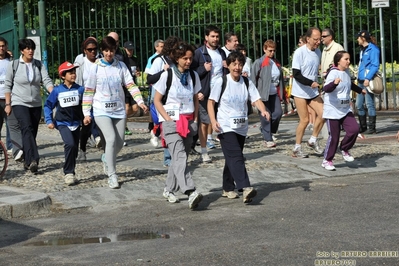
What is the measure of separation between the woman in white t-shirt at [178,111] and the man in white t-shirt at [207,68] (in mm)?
2790

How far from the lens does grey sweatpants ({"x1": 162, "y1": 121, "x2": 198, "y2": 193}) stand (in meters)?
9.80

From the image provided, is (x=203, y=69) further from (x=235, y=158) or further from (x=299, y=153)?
(x=235, y=158)

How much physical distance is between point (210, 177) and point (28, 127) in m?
2.59

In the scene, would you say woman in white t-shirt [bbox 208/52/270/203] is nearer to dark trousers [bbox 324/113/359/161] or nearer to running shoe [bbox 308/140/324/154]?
dark trousers [bbox 324/113/359/161]

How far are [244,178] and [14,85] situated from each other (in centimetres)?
417

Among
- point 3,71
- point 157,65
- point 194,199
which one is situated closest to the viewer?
point 194,199

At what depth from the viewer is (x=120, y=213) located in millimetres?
9805

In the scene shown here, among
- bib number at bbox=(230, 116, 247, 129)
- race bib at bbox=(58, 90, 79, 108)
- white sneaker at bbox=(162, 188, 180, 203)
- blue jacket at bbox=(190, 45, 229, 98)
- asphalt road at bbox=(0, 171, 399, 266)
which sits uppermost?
blue jacket at bbox=(190, 45, 229, 98)

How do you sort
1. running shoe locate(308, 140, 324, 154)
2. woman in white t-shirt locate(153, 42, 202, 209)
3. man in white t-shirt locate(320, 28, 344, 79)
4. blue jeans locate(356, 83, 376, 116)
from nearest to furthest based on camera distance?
woman in white t-shirt locate(153, 42, 202, 209) < running shoe locate(308, 140, 324, 154) < man in white t-shirt locate(320, 28, 344, 79) < blue jeans locate(356, 83, 376, 116)

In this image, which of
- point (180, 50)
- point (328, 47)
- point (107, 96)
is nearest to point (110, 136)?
point (107, 96)

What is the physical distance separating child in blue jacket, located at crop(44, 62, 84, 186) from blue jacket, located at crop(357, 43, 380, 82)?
6640 mm

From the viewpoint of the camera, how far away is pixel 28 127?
12570 millimetres

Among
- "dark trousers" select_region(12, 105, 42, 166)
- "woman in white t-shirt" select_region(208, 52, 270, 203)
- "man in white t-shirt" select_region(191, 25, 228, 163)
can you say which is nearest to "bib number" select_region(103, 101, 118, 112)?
"woman in white t-shirt" select_region(208, 52, 270, 203)

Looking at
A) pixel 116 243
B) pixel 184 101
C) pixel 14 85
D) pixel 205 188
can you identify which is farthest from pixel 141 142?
pixel 116 243
